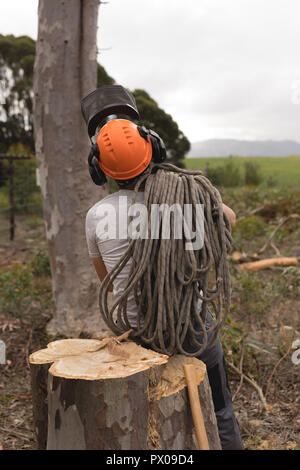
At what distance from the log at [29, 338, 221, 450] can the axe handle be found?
4cm

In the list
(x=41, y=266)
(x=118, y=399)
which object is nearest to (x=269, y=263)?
(x=41, y=266)

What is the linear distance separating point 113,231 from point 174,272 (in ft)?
1.08

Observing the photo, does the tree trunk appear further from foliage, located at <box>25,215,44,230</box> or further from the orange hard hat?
foliage, located at <box>25,215,44,230</box>

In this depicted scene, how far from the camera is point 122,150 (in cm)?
191

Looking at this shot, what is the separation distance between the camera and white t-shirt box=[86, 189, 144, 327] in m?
2.00

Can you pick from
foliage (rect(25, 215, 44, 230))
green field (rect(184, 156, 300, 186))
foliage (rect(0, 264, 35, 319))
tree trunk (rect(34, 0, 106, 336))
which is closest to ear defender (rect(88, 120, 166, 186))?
tree trunk (rect(34, 0, 106, 336))

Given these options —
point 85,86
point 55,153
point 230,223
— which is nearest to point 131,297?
point 230,223

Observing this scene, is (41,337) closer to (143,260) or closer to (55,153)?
(55,153)

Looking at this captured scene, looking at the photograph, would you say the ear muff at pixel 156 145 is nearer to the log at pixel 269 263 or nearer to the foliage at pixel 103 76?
the log at pixel 269 263

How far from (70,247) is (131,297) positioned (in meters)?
1.81

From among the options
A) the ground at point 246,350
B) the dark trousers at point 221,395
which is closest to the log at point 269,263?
the ground at point 246,350

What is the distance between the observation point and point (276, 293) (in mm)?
4625

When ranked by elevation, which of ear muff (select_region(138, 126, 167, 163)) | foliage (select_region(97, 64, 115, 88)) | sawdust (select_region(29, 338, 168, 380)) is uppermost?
foliage (select_region(97, 64, 115, 88))

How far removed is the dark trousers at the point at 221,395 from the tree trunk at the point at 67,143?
1863 mm
